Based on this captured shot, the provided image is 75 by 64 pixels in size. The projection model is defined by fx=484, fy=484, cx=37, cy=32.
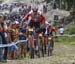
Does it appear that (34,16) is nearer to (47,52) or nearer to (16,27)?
(16,27)

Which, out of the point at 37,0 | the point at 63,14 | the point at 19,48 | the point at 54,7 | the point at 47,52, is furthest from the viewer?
the point at 37,0

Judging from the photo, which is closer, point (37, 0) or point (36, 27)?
point (36, 27)

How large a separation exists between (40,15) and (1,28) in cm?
258

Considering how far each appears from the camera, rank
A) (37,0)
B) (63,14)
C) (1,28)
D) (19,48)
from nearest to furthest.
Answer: (1,28) < (19,48) < (63,14) < (37,0)

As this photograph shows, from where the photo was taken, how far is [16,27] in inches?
766

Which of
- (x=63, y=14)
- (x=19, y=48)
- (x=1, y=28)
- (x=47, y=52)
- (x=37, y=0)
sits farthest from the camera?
(x=37, y=0)

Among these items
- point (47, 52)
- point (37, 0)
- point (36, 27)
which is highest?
point (36, 27)

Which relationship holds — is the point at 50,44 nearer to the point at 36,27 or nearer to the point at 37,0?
the point at 36,27

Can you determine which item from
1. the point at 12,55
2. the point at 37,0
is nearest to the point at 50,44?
the point at 12,55

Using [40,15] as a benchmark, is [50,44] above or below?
below

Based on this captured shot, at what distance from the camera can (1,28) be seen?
17.6 meters

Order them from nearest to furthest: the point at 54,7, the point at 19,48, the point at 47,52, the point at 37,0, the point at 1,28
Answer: the point at 1,28
the point at 19,48
the point at 47,52
the point at 54,7
the point at 37,0

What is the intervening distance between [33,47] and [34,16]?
128 cm

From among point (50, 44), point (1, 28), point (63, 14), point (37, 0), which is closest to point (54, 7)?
point (63, 14)
